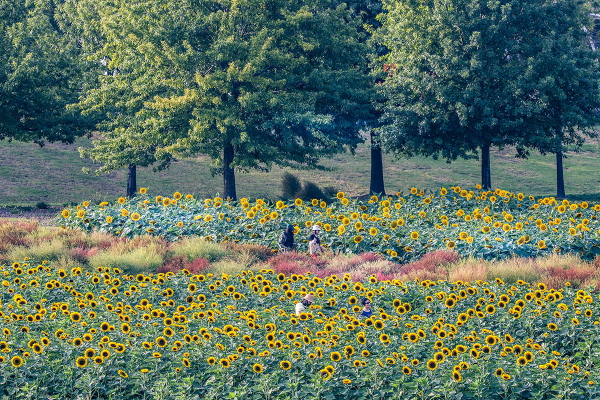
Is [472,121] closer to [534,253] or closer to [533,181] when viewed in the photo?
[534,253]

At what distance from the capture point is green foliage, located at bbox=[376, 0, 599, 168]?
21.5 m

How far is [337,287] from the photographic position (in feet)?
30.5

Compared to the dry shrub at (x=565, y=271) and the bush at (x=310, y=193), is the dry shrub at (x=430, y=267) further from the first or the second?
the bush at (x=310, y=193)

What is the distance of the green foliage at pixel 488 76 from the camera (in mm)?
21531

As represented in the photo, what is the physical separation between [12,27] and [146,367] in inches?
838

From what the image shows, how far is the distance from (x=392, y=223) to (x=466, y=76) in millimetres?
9422

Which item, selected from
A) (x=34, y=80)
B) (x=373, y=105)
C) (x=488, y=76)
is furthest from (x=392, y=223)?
(x=34, y=80)

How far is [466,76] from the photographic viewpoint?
20906mm

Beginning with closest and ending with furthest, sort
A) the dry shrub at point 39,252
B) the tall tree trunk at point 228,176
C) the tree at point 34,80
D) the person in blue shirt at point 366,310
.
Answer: the person in blue shirt at point 366,310
the dry shrub at point 39,252
the tall tree trunk at point 228,176
the tree at point 34,80

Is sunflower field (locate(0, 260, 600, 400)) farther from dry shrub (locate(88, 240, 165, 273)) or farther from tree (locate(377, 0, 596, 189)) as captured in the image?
tree (locate(377, 0, 596, 189))

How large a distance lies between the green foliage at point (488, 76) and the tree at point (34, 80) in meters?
12.4

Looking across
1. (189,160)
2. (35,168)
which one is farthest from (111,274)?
(189,160)

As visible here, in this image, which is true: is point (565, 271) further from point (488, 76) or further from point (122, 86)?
point (122, 86)

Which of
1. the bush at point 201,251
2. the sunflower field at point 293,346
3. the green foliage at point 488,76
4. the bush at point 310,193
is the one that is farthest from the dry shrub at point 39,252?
the green foliage at point 488,76
